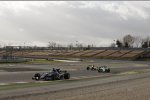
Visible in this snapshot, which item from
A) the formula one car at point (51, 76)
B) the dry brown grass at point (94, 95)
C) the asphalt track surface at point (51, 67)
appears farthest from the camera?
the asphalt track surface at point (51, 67)

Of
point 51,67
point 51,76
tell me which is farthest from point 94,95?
point 51,67

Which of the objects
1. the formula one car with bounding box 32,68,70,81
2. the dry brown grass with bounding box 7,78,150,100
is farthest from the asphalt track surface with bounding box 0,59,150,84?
the dry brown grass with bounding box 7,78,150,100

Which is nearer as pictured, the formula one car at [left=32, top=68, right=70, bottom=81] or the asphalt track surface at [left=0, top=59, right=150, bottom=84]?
the formula one car at [left=32, top=68, right=70, bottom=81]

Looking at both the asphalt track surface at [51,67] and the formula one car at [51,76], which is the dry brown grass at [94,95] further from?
the asphalt track surface at [51,67]

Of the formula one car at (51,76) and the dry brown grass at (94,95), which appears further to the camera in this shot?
the formula one car at (51,76)

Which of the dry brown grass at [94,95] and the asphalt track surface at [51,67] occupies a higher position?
the asphalt track surface at [51,67]

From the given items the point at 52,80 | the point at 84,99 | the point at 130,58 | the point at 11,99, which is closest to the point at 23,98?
the point at 11,99

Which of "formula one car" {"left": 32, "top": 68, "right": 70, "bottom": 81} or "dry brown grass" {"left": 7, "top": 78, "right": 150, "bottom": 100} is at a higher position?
"formula one car" {"left": 32, "top": 68, "right": 70, "bottom": 81}

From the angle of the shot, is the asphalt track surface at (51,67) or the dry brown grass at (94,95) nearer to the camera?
the dry brown grass at (94,95)

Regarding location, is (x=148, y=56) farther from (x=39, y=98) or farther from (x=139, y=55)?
(x=39, y=98)

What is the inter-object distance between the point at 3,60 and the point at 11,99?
6578cm

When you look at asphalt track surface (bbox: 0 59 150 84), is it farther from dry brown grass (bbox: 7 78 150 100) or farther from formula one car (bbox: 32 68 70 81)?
dry brown grass (bbox: 7 78 150 100)

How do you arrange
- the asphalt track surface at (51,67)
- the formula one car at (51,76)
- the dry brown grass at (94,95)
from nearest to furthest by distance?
the dry brown grass at (94,95)
the formula one car at (51,76)
the asphalt track surface at (51,67)

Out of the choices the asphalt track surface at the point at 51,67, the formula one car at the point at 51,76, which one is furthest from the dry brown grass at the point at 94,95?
the asphalt track surface at the point at 51,67
